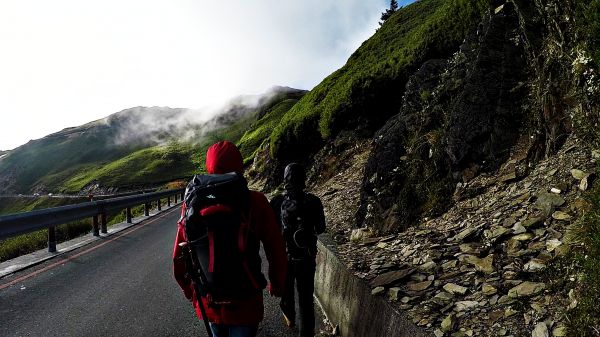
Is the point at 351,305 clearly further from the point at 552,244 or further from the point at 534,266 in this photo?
the point at 552,244

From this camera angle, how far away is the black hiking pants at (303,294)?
510cm

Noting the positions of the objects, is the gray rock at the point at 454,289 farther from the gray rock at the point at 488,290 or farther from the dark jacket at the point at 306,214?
the dark jacket at the point at 306,214

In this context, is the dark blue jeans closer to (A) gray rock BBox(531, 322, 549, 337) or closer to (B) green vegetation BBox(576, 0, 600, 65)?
(A) gray rock BBox(531, 322, 549, 337)

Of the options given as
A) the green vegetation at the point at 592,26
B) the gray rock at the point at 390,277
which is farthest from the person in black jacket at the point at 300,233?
the green vegetation at the point at 592,26

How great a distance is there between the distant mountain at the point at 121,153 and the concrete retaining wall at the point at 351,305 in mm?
109973

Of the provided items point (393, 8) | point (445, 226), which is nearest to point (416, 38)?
point (445, 226)

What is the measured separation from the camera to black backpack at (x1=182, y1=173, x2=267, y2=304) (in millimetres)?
2781

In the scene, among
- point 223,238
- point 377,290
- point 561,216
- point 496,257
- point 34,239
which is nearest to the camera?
point 223,238

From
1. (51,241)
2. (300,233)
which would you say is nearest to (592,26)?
(300,233)

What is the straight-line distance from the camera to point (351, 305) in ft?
16.4

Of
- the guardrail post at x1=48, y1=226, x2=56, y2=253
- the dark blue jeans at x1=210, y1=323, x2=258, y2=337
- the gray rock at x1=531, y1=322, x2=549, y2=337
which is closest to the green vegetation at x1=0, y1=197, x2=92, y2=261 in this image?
the guardrail post at x1=48, y1=226, x2=56, y2=253

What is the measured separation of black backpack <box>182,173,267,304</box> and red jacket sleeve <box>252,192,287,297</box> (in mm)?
89

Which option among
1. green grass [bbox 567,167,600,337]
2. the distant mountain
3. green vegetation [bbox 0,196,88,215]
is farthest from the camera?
the distant mountain

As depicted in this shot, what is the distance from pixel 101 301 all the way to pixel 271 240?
15.5 ft
